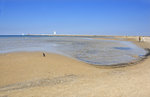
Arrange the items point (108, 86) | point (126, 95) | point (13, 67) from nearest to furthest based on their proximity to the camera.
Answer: point (126, 95) → point (108, 86) → point (13, 67)

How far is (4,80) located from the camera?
19.5 ft

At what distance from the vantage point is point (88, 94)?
403cm

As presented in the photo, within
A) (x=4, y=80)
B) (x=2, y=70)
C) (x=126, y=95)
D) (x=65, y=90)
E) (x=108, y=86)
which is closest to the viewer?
(x=126, y=95)

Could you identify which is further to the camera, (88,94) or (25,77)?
(25,77)

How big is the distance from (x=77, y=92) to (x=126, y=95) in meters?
1.54

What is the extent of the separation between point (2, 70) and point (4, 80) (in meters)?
1.41

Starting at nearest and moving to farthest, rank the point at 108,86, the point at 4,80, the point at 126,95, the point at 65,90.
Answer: the point at 126,95 < the point at 65,90 < the point at 108,86 < the point at 4,80

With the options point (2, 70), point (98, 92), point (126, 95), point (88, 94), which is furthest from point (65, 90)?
point (2, 70)

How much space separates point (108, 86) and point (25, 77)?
402 centimetres

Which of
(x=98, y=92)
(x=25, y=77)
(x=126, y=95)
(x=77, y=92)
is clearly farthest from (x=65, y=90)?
(x=25, y=77)

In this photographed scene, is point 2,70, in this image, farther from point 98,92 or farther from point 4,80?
point 98,92

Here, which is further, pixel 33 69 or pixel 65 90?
pixel 33 69

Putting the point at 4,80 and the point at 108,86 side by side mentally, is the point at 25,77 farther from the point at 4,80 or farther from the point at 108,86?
the point at 108,86

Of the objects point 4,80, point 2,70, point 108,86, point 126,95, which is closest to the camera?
point 126,95
